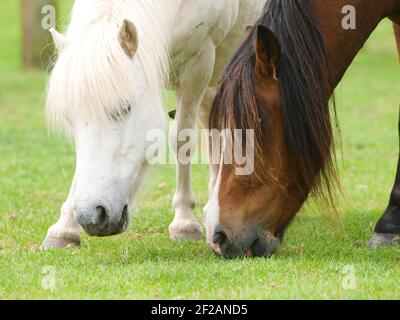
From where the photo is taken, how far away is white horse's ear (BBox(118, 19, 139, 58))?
5.25 m

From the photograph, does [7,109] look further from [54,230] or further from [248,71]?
[248,71]

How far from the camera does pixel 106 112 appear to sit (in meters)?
5.18

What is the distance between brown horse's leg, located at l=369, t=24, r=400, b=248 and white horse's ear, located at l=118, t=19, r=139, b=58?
2101mm

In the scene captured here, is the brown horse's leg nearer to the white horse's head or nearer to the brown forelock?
the brown forelock

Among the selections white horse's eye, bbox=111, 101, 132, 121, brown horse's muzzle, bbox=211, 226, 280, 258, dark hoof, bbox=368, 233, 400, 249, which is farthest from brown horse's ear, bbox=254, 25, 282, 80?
dark hoof, bbox=368, 233, 400, 249

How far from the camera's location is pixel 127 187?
5.25 metres

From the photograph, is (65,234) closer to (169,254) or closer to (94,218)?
(169,254)

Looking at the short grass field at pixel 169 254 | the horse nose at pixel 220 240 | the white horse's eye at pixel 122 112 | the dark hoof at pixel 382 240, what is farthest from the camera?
the dark hoof at pixel 382 240

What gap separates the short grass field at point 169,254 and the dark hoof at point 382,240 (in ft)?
0.27

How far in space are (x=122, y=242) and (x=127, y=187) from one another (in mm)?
1151

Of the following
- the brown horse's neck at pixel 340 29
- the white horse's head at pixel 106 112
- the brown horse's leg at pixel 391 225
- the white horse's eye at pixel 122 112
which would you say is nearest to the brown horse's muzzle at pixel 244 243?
the white horse's head at pixel 106 112

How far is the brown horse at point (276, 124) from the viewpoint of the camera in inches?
200

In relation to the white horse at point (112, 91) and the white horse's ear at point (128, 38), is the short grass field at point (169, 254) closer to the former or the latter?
the white horse at point (112, 91)
